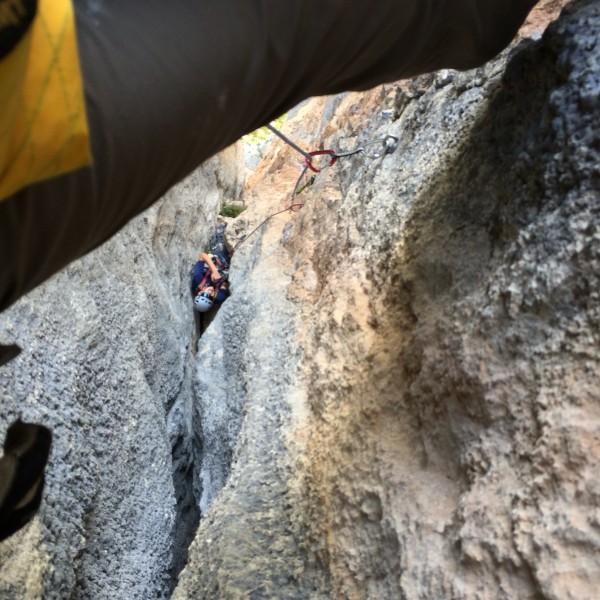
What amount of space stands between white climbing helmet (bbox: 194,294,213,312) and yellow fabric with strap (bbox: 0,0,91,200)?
2.79 meters

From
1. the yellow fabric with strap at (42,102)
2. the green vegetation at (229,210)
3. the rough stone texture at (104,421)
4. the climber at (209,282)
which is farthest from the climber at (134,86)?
the green vegetation at (229,210)

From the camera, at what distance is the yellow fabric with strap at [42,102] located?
0.51 metres

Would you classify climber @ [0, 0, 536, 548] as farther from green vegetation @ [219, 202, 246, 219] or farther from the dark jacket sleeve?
green vegetation @ [219, 202, 246, 219]

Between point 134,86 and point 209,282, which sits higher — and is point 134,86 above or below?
below

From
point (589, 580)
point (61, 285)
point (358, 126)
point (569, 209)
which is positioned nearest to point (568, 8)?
point (569, 209)

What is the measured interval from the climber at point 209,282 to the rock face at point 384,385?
74 centimetres

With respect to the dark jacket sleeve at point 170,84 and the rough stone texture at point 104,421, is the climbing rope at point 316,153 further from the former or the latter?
the rough stone texture at point 104,421

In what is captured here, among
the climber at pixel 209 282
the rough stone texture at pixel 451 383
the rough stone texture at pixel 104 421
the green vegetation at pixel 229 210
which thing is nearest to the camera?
the rough stone texture at pixel 451 383

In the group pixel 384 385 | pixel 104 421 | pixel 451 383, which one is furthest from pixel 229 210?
pixel 451 383

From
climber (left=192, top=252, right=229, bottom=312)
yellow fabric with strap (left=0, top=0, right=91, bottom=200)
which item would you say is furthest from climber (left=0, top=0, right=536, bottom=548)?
climber (left=192, top=252, right=229, bottom=312)

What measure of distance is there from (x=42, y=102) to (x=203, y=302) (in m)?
2.84

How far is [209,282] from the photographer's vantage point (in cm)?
342

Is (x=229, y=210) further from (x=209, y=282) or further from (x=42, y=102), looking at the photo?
(x=42, y=102)

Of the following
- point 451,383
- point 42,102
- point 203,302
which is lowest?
point 451,383
